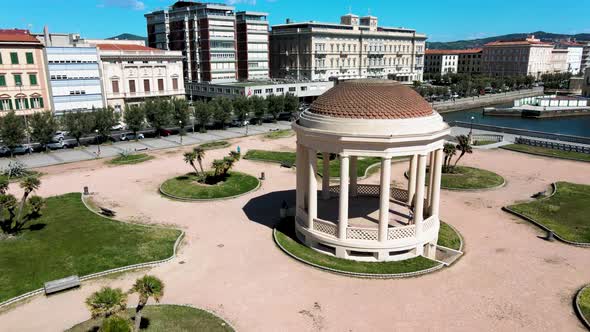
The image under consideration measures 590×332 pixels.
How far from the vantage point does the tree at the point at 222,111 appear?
8406 cm

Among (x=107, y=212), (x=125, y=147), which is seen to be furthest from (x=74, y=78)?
(x=107, y=212)

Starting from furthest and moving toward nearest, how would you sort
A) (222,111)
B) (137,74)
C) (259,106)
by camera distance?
(137,74) → (259,106) → (222,111)

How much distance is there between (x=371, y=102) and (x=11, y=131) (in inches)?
2202

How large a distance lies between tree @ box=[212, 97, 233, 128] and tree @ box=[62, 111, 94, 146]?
23058mm

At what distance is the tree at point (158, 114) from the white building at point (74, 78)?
1643 cm

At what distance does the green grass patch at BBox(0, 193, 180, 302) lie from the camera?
2861 centimetres

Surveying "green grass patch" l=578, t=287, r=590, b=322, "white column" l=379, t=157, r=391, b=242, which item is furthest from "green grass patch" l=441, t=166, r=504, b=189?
"green grass patch" l=578, t=287, r=590, b=322

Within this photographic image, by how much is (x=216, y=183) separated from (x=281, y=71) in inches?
4357

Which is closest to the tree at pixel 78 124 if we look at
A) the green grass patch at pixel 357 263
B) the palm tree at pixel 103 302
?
the green grass patch at pixel 357 263

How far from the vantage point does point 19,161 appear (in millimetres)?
61094

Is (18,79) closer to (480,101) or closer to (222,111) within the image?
(222,111)

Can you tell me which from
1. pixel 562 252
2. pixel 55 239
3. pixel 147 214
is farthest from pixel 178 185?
pixel 562 252

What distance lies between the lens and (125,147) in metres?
70.8

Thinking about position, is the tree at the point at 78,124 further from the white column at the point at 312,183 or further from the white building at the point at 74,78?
the white column at the point at 312,183
